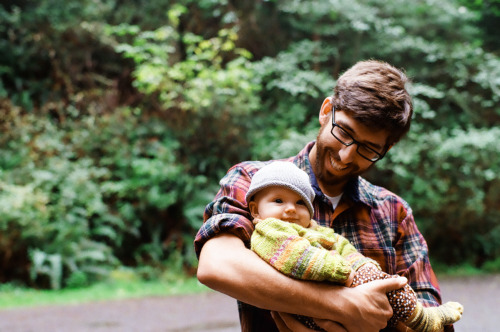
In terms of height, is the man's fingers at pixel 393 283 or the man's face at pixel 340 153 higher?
the man's face at pixel 340 153

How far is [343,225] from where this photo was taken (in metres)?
1.94

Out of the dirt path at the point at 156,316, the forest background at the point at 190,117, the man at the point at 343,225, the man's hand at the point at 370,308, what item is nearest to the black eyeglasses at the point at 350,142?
the man at the point at 343,225

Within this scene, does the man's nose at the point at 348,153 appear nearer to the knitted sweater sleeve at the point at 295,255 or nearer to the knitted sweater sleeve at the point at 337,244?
the knitted sweater sleeve at the point at 337,244

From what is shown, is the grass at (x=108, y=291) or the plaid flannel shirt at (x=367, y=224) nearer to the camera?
the plaid flannel shirt at (x=367, y=224)

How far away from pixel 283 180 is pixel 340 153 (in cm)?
28

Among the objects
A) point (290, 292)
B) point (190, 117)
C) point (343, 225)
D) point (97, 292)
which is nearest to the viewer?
point (290, 292)

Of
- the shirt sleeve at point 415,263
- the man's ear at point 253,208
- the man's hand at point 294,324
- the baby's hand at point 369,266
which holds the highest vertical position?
the man's ear at point 253,208

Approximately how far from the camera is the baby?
1.52 meters

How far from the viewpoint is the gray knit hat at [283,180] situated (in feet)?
5.63

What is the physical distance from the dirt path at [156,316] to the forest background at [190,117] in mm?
1221

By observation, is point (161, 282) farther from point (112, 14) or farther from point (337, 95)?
point (337, 95)

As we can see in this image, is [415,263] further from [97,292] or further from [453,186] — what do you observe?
[453,186]

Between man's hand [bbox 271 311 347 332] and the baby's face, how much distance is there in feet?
1.09

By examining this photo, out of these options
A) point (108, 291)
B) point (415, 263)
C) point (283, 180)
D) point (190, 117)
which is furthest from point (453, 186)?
point (283, 180)
